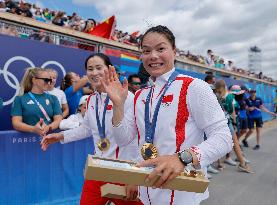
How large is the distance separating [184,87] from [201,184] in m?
0.63

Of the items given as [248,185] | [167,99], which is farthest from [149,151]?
[248,185]

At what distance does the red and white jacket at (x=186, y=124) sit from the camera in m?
1.71

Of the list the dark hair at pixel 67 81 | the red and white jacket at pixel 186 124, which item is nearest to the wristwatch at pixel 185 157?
the red and white jacket at pixel 186 124

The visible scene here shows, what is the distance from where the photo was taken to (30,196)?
423 centimetres

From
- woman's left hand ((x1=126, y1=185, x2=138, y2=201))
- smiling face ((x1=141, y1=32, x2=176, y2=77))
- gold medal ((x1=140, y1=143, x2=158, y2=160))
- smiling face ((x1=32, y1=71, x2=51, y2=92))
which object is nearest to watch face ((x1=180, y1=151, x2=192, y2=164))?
gold medal ((x1=140, y1=143, x2=158, y2=160))

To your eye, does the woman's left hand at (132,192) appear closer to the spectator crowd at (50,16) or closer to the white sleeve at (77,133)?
the white sleeve at (77,133)

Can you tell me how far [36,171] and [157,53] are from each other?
3018 millimetres

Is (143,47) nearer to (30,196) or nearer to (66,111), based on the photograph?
(30,196)

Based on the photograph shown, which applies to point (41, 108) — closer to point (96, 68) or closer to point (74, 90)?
point (74, 90)

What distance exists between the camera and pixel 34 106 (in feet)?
14.1

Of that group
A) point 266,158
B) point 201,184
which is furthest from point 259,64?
point 201,184

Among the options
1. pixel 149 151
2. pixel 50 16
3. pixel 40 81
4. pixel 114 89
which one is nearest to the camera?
pixel 149 151

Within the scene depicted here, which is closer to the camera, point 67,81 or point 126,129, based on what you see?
point 126,129

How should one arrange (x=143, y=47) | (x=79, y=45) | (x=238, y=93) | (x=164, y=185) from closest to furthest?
(x=164, y=185) → (x=143, y=47) → (x=79, y=45) → (x=238, y=93)
